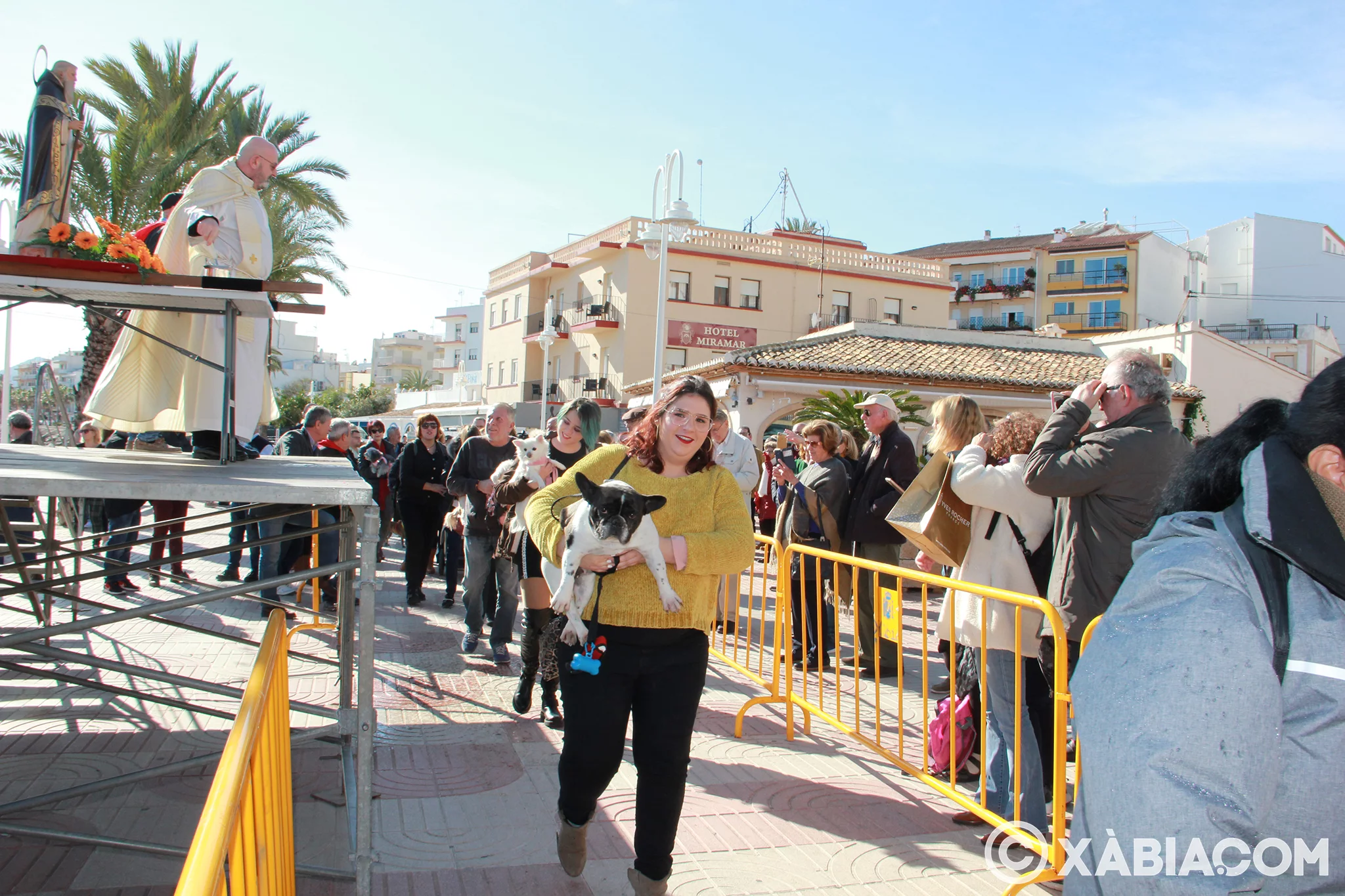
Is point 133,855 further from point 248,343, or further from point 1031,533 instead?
point 1031,533

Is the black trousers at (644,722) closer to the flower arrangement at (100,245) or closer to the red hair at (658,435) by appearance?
the red hair at (658,435)

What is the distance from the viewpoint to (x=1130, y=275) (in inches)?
2096

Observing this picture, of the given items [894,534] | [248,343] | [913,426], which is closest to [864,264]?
[913,426]

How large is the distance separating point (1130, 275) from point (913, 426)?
3872 centimetres

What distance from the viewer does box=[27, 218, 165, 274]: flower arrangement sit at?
3189 millimetres

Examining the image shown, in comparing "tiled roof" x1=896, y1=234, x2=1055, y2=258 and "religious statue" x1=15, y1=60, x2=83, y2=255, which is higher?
"tiled roof" x1=896, y1=234, x2=1055, y2=258

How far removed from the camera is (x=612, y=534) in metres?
3.07

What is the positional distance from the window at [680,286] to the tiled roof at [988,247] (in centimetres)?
2340

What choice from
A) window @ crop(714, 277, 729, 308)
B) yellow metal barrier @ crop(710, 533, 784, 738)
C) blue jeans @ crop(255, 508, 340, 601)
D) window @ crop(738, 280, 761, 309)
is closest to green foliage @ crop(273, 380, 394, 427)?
window @ crop(714, 277, 729, 308)

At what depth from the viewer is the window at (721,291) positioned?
3941cm

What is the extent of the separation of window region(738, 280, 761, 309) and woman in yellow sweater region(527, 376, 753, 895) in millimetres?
36935

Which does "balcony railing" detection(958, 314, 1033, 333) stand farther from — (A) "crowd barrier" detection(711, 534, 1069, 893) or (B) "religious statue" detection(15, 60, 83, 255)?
(B) "religious statue" detection(15, 60, 83, 255)

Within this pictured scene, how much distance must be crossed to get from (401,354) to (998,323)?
7315cm

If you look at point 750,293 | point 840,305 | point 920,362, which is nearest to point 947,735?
point 920,362
